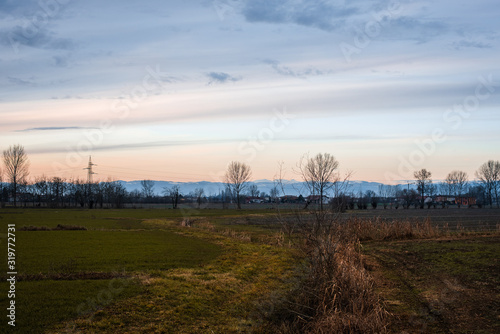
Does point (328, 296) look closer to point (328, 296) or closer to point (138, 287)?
point (328, 296)

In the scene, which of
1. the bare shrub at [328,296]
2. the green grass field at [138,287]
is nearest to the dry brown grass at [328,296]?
the bare shrub at [328,296]

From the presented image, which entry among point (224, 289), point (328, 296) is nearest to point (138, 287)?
point (224, 289)

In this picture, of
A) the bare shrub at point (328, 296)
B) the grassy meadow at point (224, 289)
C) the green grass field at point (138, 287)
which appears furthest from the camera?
the grassy meadow at point (224, 289)

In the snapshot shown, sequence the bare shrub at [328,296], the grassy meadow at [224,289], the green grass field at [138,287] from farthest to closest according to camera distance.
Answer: the grassy meadow at [224,289]
the green grass field at [138,287]
the bare shrub at [328,296]

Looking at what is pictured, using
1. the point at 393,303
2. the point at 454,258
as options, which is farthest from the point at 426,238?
the point at 393,303

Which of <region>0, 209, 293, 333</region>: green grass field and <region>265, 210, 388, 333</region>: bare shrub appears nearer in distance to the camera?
<region>265, 210, 388, 333</region>: bare shrub

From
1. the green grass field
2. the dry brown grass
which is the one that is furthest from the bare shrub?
the green grass field

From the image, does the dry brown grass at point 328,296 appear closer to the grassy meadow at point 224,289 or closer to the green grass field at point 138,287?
the grassy meadow at point 224,289

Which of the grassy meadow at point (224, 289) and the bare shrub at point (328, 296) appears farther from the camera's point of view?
the grassy meadow at point (224, 289)

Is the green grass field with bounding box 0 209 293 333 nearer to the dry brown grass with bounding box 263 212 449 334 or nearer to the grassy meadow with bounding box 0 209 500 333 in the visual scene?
the grassy meadow with bounding box 0 209 500 333

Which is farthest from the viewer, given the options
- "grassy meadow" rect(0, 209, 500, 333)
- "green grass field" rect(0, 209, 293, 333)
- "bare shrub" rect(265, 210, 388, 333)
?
"grassy meadow" rect(0, 209, 500, 333)

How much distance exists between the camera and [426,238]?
86.8 feet

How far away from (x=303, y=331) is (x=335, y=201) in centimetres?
329

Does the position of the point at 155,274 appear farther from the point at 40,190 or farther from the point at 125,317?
the point at 40,190
